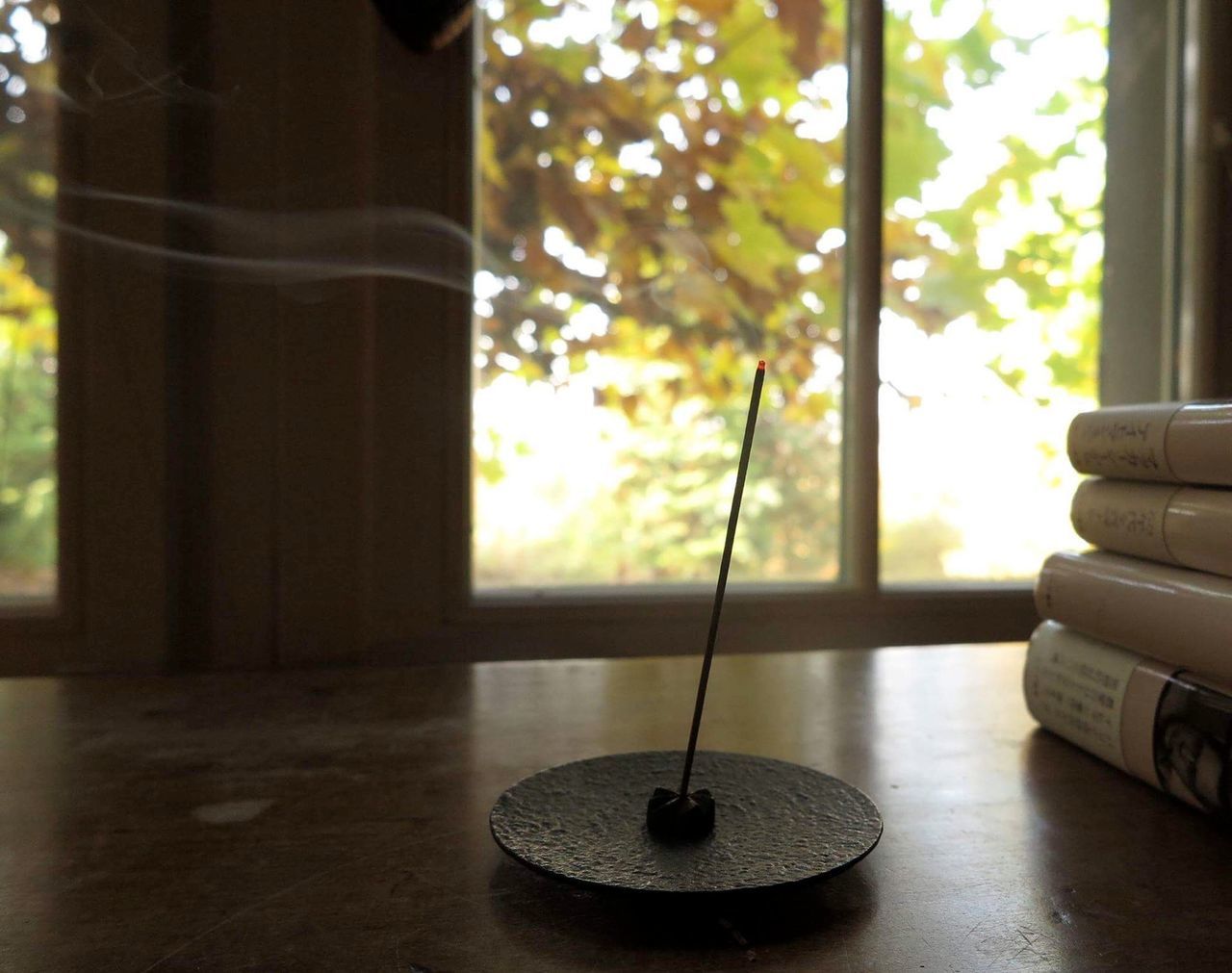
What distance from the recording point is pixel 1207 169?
1.89 m

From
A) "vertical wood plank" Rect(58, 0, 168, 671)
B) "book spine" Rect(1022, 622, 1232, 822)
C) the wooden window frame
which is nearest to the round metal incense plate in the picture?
"book spine" Rect(1022, 622, 1232, 822)

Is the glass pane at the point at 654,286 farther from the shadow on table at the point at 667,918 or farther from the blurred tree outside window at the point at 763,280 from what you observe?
the shadow on table at the point at 667,918

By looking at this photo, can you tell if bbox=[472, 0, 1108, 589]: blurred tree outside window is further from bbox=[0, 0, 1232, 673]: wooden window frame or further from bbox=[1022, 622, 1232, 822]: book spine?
bbox=[1022, 622, 1232, 822]: book spine

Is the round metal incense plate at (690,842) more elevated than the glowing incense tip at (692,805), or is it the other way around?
the glowing incense tip at (692,805)

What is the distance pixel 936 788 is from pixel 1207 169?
1809 mm

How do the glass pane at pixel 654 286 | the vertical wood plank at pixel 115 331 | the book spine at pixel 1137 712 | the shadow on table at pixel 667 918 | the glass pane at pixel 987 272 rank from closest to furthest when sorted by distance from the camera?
1. the shadow on table at pixel 667 918
2. the book spine at pixel 1137 712
3. the vertical wood plank at pixel 115 331
4. the glass pane at pixel 654 286
5. the glass pane at pixel 987 272

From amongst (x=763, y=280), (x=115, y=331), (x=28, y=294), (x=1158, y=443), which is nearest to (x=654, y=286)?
(x=763, y=280)

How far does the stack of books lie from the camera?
1.88 ft

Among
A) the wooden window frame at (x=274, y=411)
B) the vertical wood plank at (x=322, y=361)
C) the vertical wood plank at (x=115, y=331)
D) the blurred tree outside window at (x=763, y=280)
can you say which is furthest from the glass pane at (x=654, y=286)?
the vertical wood plank at (x=115, y=331)

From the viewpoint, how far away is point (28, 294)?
1526 mm

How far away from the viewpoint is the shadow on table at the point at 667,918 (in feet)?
1.37

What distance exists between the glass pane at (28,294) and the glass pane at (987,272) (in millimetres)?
1540

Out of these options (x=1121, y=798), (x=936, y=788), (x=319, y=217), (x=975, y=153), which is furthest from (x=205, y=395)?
(x=975, y=153)

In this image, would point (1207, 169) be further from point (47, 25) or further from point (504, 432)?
point (47, 25)
